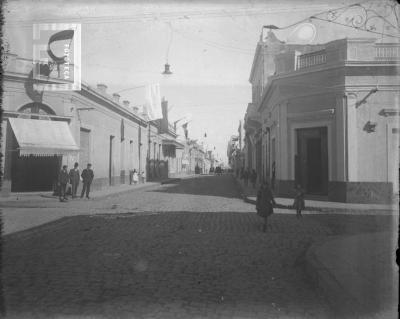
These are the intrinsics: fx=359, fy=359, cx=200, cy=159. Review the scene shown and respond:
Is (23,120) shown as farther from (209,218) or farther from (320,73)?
(320,73)

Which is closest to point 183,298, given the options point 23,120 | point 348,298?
point 348,298

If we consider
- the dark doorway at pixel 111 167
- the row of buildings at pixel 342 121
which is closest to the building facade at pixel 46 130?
the dark doorway at pixel 111 167

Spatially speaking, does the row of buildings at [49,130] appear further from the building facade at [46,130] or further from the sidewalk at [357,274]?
the sidewalk at [357,274]

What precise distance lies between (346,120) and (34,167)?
12.6m

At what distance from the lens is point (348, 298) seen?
346 cm

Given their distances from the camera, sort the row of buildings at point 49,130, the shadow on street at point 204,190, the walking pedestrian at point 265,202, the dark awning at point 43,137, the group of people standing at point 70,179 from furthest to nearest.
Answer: the shadow on street at point 204,190 < the row of buildings at point 49,130 < the dark awning at point 43,137 < the group of people standing at point 70,179 < the walking pedestrian at point 265,202

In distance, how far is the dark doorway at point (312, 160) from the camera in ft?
46.0

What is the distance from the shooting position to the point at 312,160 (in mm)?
14570

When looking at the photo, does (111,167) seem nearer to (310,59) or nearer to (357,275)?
(310,59)

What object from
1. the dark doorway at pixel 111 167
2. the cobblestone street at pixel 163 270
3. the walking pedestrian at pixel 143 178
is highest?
the dark doorway at pixel 111 167

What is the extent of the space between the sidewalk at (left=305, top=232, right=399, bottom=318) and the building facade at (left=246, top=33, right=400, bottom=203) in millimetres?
6938

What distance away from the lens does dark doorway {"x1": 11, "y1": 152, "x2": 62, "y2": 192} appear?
14532mm

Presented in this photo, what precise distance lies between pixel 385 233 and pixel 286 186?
27.0 ft

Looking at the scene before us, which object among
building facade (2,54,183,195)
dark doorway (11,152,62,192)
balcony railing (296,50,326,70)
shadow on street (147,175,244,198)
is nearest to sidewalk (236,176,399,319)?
balcony railing (296,50,326,70)
